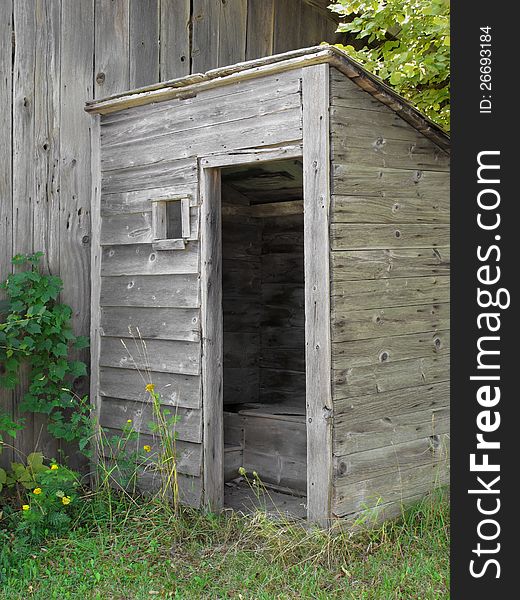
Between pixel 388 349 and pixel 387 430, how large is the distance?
47 cm

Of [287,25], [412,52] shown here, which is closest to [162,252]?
[412,52]

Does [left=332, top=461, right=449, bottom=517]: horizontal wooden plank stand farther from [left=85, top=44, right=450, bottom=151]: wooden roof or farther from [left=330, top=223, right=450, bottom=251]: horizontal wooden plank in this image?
[left=85, top=44, right=450, bottom=151]: wooden roof

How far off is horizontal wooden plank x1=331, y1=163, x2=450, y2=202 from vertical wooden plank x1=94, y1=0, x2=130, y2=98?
7.63ft

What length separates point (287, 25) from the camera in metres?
7.75

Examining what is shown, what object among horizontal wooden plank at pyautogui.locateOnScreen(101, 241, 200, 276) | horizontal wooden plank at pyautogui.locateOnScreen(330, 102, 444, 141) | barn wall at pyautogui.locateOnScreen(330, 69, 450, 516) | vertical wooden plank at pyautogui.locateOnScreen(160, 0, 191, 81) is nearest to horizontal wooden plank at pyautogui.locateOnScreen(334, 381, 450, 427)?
barn wall at pyautogui.locateOnScreen(330, 69, 450, 516)

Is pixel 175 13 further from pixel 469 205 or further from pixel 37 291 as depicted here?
pixel 469 205

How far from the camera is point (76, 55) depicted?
620 cm

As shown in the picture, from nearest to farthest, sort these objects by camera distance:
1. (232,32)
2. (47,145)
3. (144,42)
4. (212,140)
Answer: (212,140) < (47,145) < (144,42) < (232,32)

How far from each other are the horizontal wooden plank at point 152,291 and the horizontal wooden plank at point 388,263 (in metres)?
1.05

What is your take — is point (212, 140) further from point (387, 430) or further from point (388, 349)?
point (387, 430)

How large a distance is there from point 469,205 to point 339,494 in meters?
1.80

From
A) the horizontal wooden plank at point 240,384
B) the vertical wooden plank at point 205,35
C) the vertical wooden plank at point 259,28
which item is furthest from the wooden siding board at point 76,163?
the vertical wooden plank at point 259,28

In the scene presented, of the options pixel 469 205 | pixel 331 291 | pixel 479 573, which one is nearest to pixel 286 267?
pixel 331 291

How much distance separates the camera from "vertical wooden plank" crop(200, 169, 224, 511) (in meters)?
5.41
